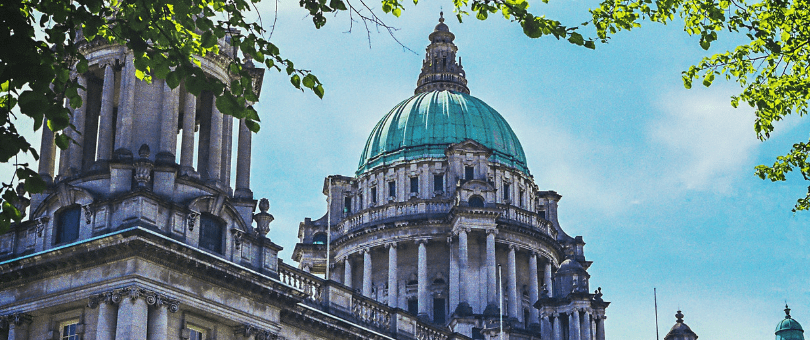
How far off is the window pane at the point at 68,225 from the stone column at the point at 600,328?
31.6 meters

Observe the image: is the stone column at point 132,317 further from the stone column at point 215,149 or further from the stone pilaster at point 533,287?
the stone pilaster at point 533,287

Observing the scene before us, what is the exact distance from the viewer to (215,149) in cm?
3859

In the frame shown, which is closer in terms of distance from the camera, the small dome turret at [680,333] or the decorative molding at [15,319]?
Answer: the decorative molding at [15,319]

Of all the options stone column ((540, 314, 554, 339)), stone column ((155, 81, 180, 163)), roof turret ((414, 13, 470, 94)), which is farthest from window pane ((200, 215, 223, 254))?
roof turret ((414, 13, 470, 94))

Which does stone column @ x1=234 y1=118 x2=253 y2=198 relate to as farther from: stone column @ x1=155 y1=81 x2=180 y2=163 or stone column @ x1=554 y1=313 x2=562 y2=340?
stone column @ x1=554 y1=313 x2=562 y2=340

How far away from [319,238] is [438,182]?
1014 cm

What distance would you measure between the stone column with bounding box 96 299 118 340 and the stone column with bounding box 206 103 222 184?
288 inches

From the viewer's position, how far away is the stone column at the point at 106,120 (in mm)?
36906

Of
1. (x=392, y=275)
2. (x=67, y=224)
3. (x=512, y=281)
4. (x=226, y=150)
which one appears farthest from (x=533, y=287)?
(x=67, y=224)

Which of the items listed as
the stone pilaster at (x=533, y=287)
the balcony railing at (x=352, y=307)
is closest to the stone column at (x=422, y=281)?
the stone pilaster at (x=533, y=287)

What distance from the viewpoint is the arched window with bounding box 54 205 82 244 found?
34.1 meters

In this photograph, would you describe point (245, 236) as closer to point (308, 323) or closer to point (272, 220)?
point (272, 220)

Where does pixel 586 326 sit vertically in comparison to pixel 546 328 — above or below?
below

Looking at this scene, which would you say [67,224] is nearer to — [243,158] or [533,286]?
[243,158]
